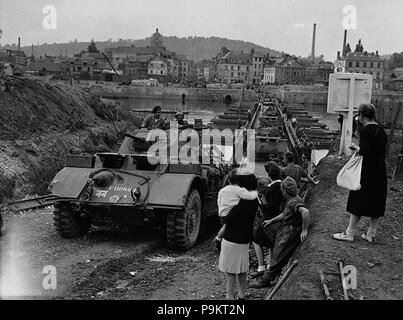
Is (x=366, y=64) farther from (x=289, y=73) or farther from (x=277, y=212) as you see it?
(x=277, y=212)

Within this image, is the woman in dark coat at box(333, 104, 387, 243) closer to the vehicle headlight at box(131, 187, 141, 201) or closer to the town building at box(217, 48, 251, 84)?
the vehicle headlight at box(131, 187, 141, 201)

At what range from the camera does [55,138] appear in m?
Answer: 20.7

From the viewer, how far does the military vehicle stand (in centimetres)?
1010

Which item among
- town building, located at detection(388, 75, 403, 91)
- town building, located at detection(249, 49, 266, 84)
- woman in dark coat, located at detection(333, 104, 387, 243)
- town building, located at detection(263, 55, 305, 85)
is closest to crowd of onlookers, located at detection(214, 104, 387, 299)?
woman in dark coat, located at detection(333, 104, 387, 243)

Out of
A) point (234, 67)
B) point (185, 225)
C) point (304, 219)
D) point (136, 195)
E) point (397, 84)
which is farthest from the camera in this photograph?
point (234, 67)

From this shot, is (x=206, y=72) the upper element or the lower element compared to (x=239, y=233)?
upper

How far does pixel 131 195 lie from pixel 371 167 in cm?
436

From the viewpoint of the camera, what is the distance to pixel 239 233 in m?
6.52

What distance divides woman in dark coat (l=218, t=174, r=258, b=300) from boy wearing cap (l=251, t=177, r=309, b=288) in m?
1.26

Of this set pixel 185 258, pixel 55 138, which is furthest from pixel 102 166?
pixel 55 138

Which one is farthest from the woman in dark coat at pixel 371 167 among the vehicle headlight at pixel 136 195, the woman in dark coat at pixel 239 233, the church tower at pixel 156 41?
the church tower at pixel 156 41

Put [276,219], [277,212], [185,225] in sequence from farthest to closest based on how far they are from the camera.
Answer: [185,225], [277,212], [276,219]

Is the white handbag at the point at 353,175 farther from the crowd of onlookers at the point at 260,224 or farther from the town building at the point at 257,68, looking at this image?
the town building at the point at 257,68

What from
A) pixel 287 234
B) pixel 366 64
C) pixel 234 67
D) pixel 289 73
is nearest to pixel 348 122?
pixel 287 234
